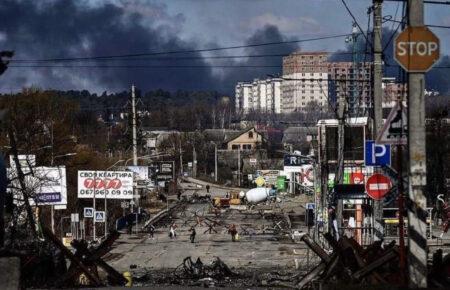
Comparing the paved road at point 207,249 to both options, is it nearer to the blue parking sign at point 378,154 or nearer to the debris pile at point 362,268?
the blue parking sign at point 378,154

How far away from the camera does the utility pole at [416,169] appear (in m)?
15.2

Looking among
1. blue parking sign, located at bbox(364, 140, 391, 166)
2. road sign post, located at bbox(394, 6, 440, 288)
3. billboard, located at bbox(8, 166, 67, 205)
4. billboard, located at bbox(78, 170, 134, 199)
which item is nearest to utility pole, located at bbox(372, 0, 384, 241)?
blue parking sign, located at bbox(364, 140, 391, 166)

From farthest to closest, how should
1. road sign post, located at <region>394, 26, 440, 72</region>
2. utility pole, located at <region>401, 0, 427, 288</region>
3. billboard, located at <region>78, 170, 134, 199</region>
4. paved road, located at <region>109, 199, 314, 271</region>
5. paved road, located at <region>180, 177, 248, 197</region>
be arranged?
paved road, located at <region>180, 177, 248, 197</region>, billboard, located at <region>78, 170, 134, 199</region>, paved road, located at <region>109, 199, 314, 271</region>, utility pole, located at <region>401, 0, 427, 288</region>, road sign post, located at <region>394, 26, 440, 72</region>

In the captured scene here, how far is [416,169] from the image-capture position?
15.2 metres

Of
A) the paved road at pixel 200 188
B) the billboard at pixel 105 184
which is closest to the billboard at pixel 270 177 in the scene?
the paved road at pixel 200 188

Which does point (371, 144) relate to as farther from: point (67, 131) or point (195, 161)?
point (195, 161)

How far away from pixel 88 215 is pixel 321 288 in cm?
5312

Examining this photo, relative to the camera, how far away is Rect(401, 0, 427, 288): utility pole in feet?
49.8

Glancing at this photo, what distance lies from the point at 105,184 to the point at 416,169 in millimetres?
64489

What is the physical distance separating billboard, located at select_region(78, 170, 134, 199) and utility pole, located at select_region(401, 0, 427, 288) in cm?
6267

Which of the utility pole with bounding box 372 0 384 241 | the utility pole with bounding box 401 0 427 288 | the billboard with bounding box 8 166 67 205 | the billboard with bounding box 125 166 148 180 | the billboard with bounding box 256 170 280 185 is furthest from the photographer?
the billboard with bounding box 256 170 280 185

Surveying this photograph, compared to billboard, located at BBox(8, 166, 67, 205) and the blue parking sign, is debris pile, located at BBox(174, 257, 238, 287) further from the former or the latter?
billboard, located at BBox(8, 166, 67, 205)

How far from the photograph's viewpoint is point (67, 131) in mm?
106750

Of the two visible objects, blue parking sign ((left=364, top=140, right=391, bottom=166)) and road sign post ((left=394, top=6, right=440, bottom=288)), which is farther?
blue parking sign ((left=364, top=140, right=391, bottom=166))
